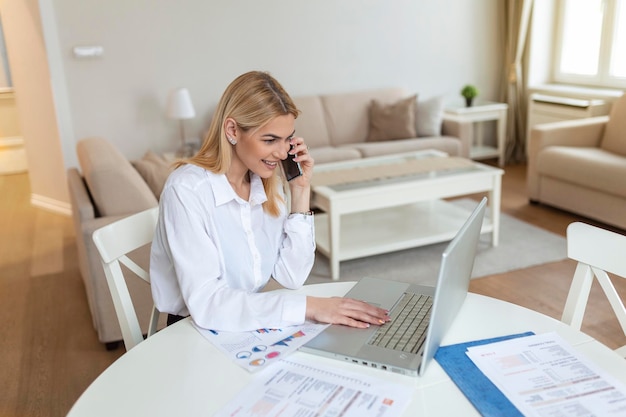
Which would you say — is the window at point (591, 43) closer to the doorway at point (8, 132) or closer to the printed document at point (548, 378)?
the printed document at point (548, 378)

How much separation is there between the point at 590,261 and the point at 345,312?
0.63 meters

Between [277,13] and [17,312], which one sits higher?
[277,13]

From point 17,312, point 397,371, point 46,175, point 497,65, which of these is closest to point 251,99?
point 397,371

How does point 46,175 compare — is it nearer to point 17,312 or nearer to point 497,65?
point 17,312

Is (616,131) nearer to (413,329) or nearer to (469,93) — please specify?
(469,93)

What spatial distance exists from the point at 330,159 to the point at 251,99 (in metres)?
3.07

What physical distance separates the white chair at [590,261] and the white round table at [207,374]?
0.18 meters

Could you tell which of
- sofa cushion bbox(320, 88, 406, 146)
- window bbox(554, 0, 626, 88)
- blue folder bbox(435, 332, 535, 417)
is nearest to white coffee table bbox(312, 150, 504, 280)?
sofa cushion bbox(320, 88, 406, 146)

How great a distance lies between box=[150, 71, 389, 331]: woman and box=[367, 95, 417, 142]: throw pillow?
3.37m

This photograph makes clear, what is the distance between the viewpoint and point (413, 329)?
4.14 ft

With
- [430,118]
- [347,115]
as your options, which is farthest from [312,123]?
[430,118]

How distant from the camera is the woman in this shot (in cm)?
133

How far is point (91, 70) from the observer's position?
4.52 meters

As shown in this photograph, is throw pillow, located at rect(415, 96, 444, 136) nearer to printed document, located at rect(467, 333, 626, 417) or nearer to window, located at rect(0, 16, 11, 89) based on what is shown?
printed document, located at rect(467, 333, 626, 417)
